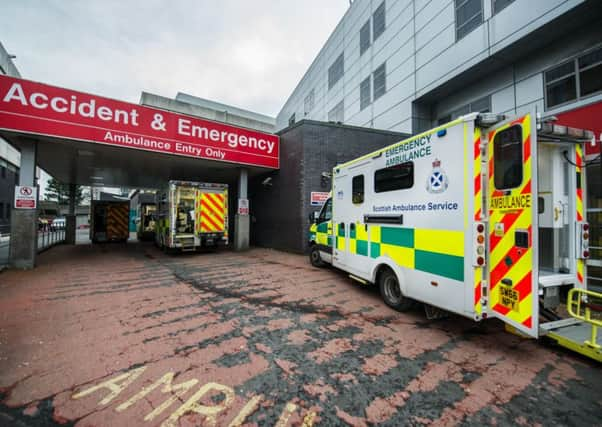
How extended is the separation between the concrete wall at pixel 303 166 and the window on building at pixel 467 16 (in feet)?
14.4

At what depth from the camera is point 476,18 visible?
9.58 m

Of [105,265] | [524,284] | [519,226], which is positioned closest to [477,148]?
[519,226]

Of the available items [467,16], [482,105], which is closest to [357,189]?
[482,105]

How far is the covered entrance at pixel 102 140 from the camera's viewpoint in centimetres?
689

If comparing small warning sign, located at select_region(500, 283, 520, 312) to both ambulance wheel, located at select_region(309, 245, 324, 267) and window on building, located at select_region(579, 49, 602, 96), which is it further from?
window on building, located at select_region(579, 49, 602, 96)

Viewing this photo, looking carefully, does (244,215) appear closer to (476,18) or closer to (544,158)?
(544,158)

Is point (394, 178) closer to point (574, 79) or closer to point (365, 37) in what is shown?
point (574, 79)

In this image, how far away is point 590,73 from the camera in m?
7.04

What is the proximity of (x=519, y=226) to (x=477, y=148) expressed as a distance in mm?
992

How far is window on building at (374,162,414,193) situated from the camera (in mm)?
3855

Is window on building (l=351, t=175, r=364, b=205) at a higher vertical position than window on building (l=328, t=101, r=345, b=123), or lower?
lower

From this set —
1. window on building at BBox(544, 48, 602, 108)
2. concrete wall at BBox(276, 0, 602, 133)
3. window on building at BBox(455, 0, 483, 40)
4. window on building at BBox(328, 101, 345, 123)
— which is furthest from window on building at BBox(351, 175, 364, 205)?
window on building at BBox(328, 101, 345, 123)

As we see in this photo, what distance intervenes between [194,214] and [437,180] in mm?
8547

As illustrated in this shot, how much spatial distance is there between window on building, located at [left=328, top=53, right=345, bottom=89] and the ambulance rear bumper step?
62.7 ft
